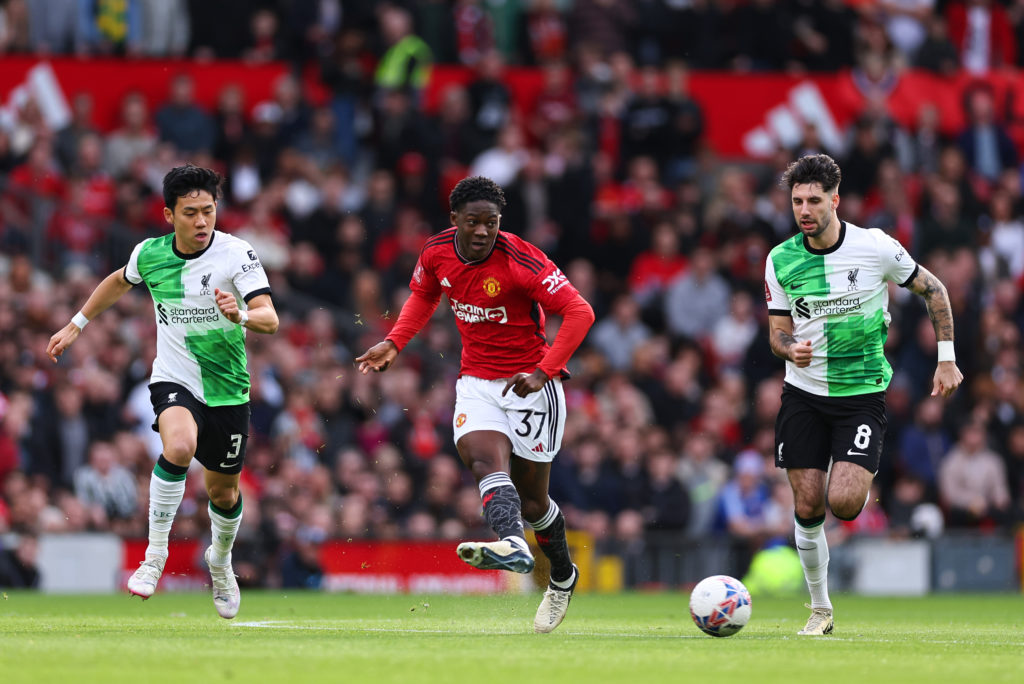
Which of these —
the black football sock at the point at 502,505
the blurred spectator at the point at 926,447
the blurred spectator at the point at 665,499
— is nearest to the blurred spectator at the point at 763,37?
the blurred spectator at the point at 926,447

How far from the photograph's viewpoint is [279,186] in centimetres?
2141

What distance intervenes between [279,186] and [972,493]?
917cm

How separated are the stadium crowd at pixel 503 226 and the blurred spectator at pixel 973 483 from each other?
0.03m

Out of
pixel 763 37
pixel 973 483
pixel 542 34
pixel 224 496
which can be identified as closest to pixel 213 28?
pixel 542 34

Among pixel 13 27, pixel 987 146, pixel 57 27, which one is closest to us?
pixel 13 27

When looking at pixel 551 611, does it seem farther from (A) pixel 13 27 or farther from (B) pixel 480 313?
(A) pixel 13 27

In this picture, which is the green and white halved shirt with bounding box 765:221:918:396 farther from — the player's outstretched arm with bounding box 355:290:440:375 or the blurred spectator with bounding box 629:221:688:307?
the blurred spectator with bounding box 629:221:688:307

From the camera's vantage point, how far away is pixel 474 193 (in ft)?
35.5

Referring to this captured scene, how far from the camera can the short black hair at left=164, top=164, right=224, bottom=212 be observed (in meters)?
11.5

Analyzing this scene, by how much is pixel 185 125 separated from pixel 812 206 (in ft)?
39.5

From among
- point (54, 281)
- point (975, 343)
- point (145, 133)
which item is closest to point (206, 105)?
point (145, 133)

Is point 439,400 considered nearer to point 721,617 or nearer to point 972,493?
point 972,493

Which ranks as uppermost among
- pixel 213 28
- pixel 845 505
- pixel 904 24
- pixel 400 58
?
pixel 904 24

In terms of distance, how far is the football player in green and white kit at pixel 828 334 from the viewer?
11.5m
